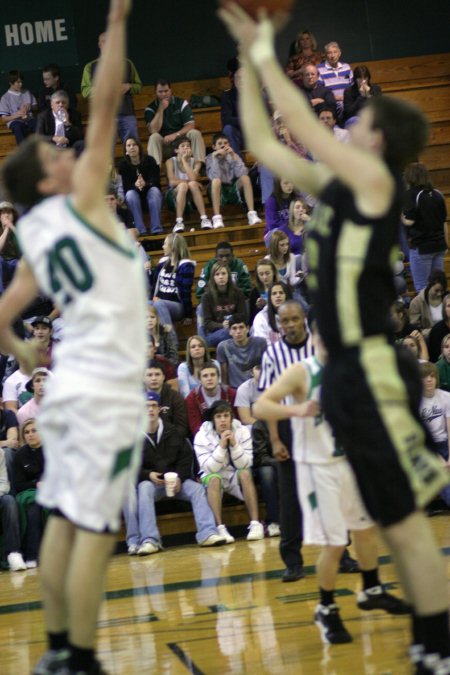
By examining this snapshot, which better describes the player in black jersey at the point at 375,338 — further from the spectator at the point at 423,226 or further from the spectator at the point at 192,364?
the spectator at the point at 423,226

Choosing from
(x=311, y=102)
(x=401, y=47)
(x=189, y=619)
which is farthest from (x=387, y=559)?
(x=401, y=47)

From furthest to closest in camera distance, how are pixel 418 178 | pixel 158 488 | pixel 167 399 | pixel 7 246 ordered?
pixel 418 178 < pixel 7 246 < pixel 167 399 < pixel 158 488

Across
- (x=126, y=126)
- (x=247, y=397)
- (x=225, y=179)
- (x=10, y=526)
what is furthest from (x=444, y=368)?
(x=126, y=126)

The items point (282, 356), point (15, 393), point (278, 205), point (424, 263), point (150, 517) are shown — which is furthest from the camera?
point (278, 205)

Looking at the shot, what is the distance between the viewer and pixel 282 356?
7.88 metres

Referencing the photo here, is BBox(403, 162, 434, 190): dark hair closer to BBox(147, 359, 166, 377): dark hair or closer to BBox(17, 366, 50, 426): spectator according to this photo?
BBox(147, 359, 166, 377): dark hair

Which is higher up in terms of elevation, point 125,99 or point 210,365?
point 125,99

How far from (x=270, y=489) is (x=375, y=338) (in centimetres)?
644

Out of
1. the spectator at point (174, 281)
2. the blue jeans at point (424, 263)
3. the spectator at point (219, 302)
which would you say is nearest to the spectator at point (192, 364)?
the spectator at point (219, 302)

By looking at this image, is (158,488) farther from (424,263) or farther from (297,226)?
(424,263)

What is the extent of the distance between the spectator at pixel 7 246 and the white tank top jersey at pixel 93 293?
8570mm

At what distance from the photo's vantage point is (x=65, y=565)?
167 inches

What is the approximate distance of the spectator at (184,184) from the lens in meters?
14.8

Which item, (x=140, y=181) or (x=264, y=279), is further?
(x=140, y=181)
